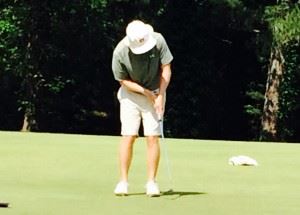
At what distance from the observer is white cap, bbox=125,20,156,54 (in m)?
6.93

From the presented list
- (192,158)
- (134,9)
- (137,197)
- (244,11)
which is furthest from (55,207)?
(134,9)

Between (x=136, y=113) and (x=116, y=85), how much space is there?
2012 cm

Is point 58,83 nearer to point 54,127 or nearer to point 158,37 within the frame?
point 54,127

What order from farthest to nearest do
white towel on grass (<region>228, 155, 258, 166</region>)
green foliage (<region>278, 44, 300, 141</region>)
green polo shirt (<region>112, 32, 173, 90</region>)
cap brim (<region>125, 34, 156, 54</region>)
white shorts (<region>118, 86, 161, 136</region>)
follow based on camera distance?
green foliage (<region>278, 44, 300, 141</region>) → white towel on grass (<region>228, 155, 258, 166</region>) → white shorts (<region>118, 86, 161, 136</region>) → green polo shirt (<region>112, 32, 173, 90</region>) → cap brim (<region>125, 34, 156, 54</region>)

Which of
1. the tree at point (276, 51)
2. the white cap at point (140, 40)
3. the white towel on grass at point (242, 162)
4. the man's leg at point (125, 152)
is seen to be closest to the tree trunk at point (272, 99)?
the tree at point (276, 51)

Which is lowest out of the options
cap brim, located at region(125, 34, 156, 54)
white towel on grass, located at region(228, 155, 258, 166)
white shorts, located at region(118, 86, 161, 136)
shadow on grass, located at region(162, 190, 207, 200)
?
white towel on grass, located at region(228, 155, 258, 166)

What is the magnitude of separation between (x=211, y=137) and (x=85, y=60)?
4.53 metres

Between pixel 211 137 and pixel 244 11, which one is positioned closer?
pixel 244 11

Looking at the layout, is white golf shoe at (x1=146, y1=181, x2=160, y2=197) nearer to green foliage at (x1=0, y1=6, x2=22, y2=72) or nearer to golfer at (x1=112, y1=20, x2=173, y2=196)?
golfer at (x1=112, y1=20, x2=173, y2=196)

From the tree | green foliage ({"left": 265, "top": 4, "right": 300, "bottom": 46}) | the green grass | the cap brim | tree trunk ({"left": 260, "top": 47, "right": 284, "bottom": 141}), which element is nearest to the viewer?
the green grass

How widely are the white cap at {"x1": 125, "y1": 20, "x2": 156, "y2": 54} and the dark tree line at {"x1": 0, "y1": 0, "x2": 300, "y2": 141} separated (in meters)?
17.7

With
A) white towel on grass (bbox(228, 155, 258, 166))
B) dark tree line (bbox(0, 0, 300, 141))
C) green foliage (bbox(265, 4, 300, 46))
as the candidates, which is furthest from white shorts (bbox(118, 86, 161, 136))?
dark tree line (bbox(0, 0, 300, 141))

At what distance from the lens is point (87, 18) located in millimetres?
26188

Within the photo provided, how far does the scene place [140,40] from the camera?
6.91 metres
